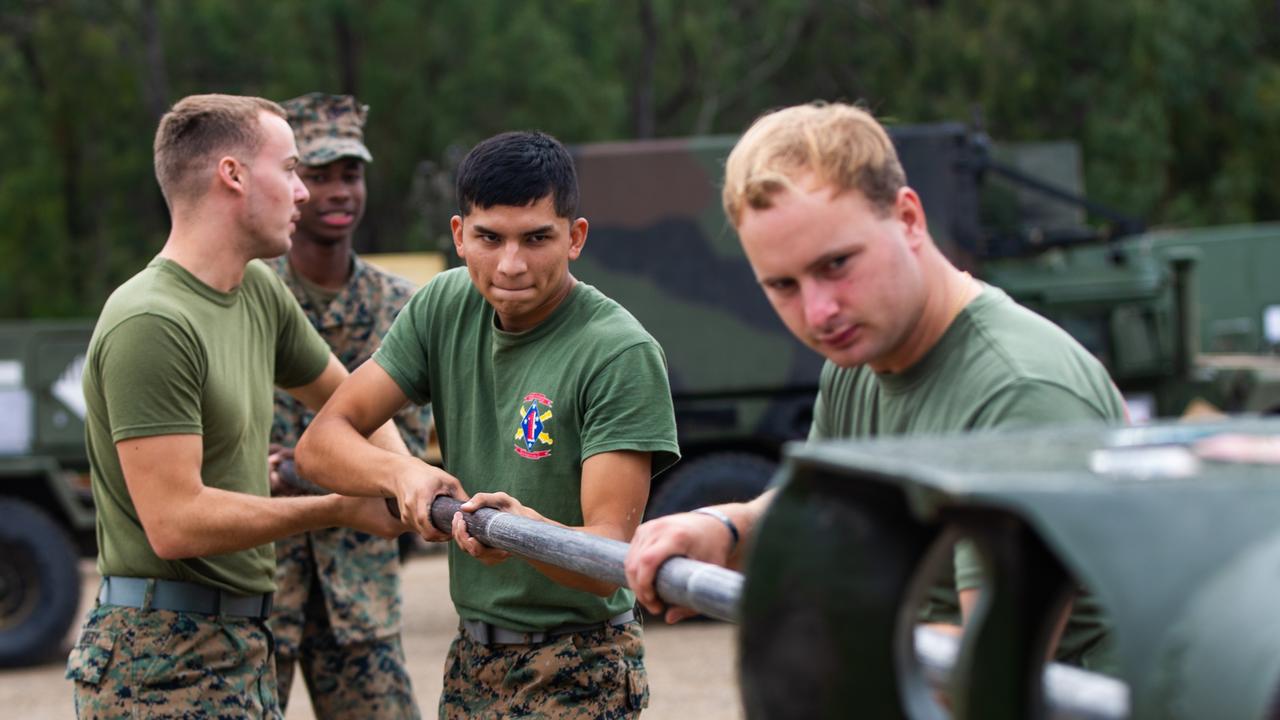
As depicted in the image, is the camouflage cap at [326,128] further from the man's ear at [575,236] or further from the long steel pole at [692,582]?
the long steel pole at [692,582]

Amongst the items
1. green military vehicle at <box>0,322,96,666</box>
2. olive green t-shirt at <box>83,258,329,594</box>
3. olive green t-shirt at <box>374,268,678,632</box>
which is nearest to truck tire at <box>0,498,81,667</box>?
green military vehicle at <box>0,322,96,666</box>

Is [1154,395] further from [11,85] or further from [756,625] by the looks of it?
[11,85]

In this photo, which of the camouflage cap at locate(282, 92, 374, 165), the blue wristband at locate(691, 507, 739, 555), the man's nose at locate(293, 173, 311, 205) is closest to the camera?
the blue wristband at locate(691, 507, 739, 555)

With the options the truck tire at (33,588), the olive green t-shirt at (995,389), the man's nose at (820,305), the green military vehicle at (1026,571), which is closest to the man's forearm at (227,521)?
the olive green t-shirt at (995,389)

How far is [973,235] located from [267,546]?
8172mm

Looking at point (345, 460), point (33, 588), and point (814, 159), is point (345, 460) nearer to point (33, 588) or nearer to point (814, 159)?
point (814, 159)

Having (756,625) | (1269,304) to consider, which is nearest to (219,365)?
(756,625)

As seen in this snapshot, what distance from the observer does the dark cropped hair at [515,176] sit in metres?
3.23

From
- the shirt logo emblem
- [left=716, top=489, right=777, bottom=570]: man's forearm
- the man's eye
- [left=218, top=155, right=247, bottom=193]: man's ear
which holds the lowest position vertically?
the shirt logo emblem

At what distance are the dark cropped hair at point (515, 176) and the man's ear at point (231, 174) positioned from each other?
659 mm

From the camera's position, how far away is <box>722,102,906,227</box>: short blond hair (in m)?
2.14

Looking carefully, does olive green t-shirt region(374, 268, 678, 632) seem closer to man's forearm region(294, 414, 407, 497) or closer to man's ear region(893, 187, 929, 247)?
man's forearm region(294, 414, 407, 497)

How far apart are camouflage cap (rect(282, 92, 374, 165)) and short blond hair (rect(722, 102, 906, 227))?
319 cm

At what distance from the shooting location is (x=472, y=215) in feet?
10.7
